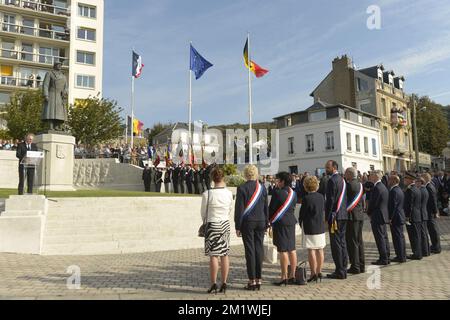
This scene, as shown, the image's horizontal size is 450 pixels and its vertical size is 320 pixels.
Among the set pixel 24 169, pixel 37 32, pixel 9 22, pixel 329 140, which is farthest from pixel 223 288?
pixel 9 22

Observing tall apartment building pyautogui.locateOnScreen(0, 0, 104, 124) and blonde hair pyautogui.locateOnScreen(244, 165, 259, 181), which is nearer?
blonde hair pyautogui.locateOnScreen(244, 165, 259, 181)

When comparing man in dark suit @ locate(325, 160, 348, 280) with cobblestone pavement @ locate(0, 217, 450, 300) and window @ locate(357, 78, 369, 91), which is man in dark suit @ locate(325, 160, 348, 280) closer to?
cobblestone pavement @ locate(0, 217, 450, 300)

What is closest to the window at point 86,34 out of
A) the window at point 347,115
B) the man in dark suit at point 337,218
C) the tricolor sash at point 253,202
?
the window at point 347,115

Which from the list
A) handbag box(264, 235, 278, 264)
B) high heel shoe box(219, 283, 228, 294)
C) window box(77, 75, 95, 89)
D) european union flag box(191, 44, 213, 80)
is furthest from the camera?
window box(77, 75, 95, 89)

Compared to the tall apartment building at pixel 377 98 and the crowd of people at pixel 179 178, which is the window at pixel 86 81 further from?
the tall apartment building at pixel 377 98

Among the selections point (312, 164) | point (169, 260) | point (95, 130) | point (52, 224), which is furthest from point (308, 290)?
point (312, 164)

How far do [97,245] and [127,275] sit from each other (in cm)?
372

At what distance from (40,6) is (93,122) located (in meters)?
23.4

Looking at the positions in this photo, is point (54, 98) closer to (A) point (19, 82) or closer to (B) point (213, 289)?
(B) point (213, 289)

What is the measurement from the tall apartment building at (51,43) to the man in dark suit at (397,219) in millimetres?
41311

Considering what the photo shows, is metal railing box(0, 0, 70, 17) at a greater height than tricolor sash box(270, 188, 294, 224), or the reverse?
metal railing box(0, 0, 70, 17)

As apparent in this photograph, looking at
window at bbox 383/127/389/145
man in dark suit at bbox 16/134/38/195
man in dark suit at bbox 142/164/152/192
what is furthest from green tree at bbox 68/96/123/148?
window at bbox 383/127/389/145

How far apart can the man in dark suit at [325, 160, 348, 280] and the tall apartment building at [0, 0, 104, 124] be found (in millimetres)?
41852

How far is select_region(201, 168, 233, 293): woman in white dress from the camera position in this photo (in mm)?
6254
